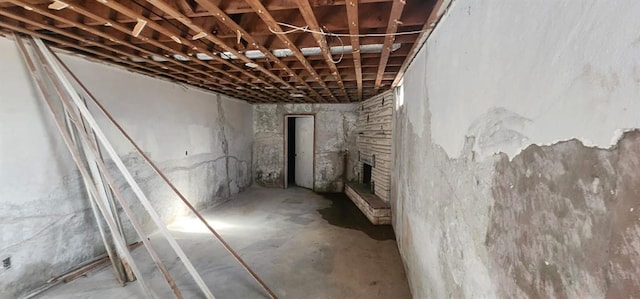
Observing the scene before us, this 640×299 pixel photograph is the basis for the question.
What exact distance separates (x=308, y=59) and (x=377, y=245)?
2556mm

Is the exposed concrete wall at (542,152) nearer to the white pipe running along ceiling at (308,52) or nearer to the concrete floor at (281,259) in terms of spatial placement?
the white pipe running along ceiling at (308,52)

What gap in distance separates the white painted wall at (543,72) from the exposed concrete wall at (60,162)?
11.5 ft

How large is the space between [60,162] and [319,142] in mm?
5026

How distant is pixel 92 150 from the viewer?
7.66ft

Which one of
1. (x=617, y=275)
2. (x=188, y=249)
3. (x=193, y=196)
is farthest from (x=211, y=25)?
(x=193, y=196)

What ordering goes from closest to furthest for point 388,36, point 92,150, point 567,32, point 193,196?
point 567,32
point 388,36
point 92,150
point 193,196

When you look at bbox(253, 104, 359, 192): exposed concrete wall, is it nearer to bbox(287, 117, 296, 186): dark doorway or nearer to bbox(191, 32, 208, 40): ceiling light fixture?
bbox(287, 117, 296, 186): dark doorway

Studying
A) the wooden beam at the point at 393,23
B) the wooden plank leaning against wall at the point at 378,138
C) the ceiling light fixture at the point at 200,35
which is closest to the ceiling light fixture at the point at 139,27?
the ceiling light fixture at the point at 200,35

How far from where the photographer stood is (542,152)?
28.0 inches

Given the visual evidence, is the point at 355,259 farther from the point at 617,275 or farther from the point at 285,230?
the point at 617,275

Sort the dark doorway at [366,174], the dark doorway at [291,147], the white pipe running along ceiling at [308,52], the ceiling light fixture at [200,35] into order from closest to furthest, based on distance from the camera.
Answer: the ceiling light fixture at [200,35]
the white pipe running along ceiling at [308,52]
the dark doorway at [366,174]
the dark doorway at [291,147]

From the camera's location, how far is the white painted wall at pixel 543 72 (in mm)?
497

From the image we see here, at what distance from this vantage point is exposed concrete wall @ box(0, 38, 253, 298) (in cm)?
230

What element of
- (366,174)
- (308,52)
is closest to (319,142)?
(366,174)
